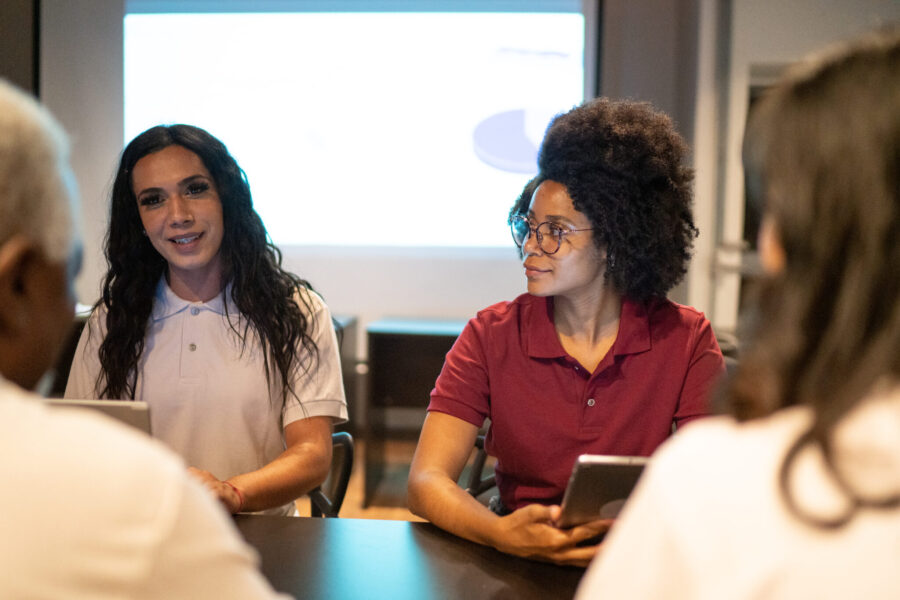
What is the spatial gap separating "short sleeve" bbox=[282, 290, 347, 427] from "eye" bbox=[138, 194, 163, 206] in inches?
15.8

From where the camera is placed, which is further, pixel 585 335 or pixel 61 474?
pixel 585 335

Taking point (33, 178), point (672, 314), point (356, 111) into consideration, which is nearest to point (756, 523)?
point (33, 178)

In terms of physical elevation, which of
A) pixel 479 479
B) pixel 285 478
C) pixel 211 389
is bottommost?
pixel 479 479

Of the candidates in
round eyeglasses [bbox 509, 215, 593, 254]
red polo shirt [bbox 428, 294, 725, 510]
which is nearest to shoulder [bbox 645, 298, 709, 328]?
red polo shirt [bbox 428, 294, 725, 510]

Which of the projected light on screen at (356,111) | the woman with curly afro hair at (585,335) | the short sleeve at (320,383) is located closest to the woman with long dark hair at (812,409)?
the woman with curly afro hair at (585,335)

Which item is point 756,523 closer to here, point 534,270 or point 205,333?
point 534,270

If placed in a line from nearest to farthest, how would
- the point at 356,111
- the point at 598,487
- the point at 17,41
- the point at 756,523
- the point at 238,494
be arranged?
the point at 756,523 < the point at 598,487 < the point at 238,494 < the point at 17,41 < the point at 356,111

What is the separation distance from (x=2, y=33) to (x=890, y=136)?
443 centimetres

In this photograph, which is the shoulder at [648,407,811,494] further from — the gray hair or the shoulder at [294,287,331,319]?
the shoulder at [294,287,331,319]

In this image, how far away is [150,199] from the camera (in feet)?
6.10

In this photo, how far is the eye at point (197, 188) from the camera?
186cm

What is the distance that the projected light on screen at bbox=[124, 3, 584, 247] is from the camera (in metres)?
4.19

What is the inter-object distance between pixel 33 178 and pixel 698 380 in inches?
52.4

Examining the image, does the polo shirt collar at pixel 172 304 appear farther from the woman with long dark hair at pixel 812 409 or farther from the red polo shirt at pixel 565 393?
the woman with long dark hair at pixel 812 409
